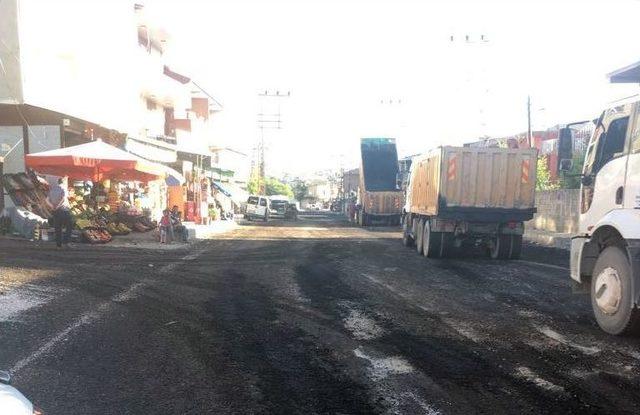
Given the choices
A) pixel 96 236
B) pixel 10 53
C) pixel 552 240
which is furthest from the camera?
pixel 552 240

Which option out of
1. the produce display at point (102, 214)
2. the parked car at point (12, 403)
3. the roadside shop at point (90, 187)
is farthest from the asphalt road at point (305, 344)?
the produce display at point (102, 214)

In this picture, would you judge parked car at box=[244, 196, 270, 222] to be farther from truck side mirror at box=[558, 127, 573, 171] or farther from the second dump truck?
truck side mirror at box=[558, 127, 573, 171]

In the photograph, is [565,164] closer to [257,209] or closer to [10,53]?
[10,53]

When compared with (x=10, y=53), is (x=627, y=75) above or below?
above

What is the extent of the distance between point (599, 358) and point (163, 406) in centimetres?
413

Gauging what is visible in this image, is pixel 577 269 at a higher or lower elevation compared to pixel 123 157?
lower

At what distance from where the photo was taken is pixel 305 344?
5.68m

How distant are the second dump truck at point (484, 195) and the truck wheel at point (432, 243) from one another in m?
0.03

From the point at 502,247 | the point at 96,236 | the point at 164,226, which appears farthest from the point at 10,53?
the point at 502,247

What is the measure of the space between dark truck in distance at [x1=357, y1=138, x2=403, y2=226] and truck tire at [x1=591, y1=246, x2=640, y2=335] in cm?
2451

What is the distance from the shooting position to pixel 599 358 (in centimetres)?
525

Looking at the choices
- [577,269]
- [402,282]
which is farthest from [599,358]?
[402,282]

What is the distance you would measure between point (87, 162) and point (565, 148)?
11035 mm

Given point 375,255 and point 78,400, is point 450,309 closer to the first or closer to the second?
point 78,400
